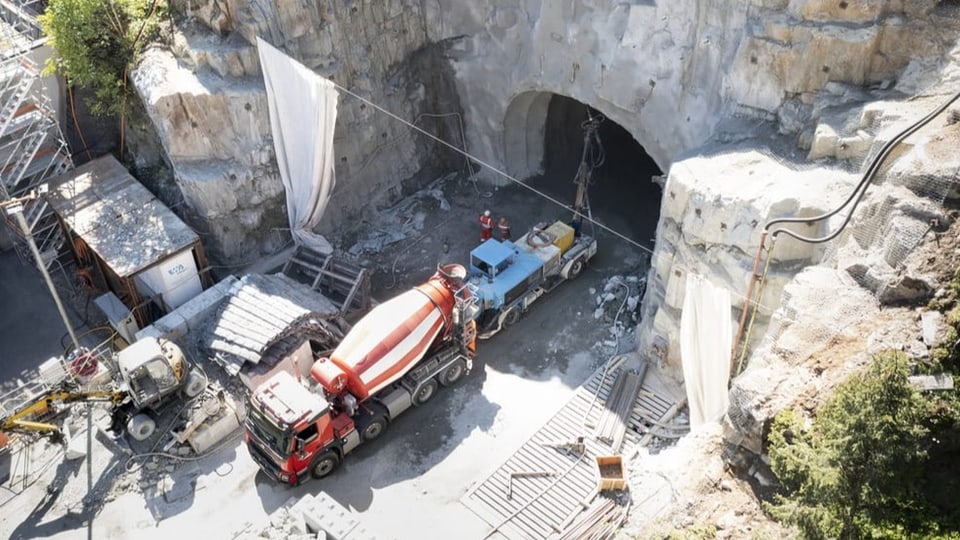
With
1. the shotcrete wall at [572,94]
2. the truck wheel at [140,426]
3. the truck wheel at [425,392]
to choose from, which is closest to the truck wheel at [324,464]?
the truck wheel at [425,392]

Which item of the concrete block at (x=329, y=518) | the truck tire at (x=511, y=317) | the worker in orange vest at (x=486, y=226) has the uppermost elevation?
the worker in orange vest at (x=486, y=226)

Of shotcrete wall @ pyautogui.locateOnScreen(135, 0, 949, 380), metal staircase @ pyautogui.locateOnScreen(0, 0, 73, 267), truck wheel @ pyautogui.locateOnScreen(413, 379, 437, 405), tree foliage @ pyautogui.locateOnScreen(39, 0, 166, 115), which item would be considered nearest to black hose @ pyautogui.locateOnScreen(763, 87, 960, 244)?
shotcrete wall @ pyautogui.locateOnScreen(135, 0, 949, 380)

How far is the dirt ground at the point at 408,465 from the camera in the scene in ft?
59.5

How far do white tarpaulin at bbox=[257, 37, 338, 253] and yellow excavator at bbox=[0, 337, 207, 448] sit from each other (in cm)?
574

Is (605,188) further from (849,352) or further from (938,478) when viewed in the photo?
(938,478)

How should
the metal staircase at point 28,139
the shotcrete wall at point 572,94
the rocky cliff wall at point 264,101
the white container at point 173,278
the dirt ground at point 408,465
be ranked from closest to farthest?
the dirt ground at point 408,465 → the shotcrete wall at point 572,94 → the white container at point 173,278 → the metal staircase at point 28,139 → the rocky cliff wall at point 264,101

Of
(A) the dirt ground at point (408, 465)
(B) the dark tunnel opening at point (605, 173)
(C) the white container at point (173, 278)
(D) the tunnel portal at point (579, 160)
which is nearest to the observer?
(A) the dirt ground at point (408, 465)

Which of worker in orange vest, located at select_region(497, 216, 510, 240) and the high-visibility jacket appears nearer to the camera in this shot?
the high-visibility jacket

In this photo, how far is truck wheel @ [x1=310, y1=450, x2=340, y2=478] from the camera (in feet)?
60.9

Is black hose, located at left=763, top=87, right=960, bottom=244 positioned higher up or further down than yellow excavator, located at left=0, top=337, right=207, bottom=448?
higher up

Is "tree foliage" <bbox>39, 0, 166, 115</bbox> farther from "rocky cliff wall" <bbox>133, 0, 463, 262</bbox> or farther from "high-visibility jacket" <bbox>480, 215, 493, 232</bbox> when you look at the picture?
"high-visibility jacket" <bbox>480, 215, 493, 232</bbox>

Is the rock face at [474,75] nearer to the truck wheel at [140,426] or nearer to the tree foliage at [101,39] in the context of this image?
the tree foliage at [101,39]

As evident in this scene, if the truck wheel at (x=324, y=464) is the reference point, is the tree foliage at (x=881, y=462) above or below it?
above

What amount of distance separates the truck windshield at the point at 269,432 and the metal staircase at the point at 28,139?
8552 mm
